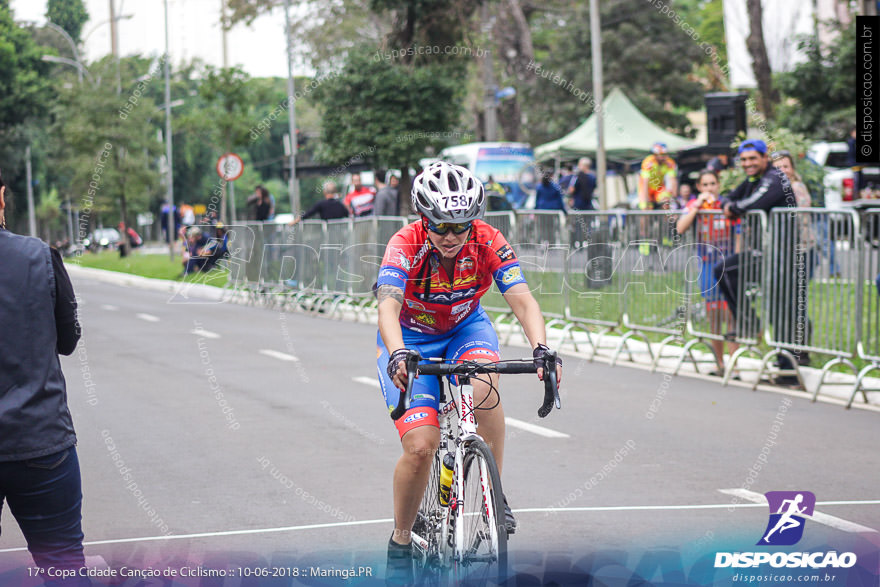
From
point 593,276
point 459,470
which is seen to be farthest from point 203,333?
point 459,470

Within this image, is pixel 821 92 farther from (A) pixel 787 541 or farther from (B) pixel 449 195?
(B) pixel 449 195

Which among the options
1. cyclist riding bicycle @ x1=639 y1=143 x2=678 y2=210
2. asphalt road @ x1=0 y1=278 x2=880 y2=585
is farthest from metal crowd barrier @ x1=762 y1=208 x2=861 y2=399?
cyclist riding bicycle @ x1=639 y1=143 x2=678 y2=210

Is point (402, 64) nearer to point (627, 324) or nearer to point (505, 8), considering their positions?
point (627, 324)

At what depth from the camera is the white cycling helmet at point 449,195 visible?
16.0 feet

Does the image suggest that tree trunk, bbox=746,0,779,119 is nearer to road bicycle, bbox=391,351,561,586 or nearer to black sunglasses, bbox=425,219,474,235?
black sunglasses, bbox=425,219,474,235

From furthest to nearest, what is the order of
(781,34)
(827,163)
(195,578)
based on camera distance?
(781,34)
(827,163)
(195,578)

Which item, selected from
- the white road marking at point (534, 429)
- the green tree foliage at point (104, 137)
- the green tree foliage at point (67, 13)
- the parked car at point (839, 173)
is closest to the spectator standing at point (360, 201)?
the green tree foliage at point (67, 13)

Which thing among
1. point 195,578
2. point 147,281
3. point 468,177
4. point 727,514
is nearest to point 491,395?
point 468,177

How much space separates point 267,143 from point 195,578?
82.1 metres

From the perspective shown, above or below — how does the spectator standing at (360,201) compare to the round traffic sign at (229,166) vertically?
below

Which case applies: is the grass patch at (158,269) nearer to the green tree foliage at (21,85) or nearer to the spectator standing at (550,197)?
the green tree foliage at (21,85)

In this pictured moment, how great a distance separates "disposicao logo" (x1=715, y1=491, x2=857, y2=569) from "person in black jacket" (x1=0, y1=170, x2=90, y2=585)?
2.88 metres

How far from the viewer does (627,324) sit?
13.8 metres

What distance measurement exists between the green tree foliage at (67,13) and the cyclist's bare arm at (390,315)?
13284 millimetres
